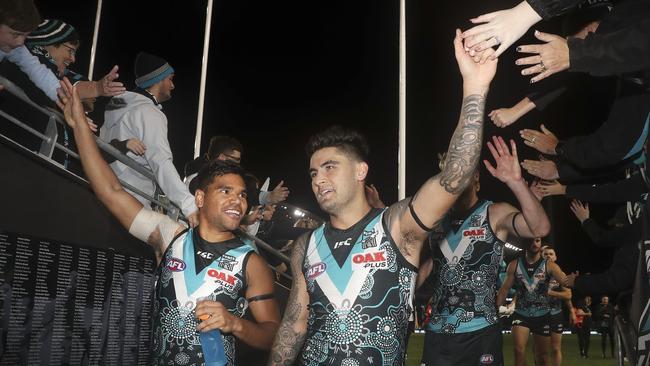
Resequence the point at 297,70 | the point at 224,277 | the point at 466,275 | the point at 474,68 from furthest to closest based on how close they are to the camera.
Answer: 1. the point at 297,70
2. the point at 466,275
3. the point at 224,277
4. the point at 474,68

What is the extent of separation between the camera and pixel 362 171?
3697 mm

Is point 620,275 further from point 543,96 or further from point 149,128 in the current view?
point 149,128

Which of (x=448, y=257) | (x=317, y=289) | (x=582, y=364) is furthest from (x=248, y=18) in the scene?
(x=317, y=289)

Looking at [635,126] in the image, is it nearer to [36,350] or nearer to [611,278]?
[611,278]

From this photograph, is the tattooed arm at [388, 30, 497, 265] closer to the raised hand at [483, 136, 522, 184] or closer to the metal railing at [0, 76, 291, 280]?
the raised hand at [483, 136, 522, 184]

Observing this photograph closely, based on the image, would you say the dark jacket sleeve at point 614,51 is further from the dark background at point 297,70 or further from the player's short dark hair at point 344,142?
the dark background at point 297,70

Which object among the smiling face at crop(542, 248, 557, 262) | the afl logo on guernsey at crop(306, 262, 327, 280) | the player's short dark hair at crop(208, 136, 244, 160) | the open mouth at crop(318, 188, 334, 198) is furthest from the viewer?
the smiling face at crop(542, 248, 557, 262)

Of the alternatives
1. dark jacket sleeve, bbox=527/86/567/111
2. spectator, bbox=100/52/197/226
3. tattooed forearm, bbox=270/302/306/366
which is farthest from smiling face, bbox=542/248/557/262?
tattooed forearm, bbox=270/302/306/366

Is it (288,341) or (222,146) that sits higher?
(222,146)

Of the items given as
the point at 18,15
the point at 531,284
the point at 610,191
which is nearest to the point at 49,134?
the point at 18,15

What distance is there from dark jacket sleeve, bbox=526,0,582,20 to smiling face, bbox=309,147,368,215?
1482 millimetres

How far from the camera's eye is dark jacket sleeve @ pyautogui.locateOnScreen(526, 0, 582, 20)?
2.51 meters

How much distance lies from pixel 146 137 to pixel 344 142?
2.16 meters

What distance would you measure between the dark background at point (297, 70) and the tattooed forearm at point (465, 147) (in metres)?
10.9
